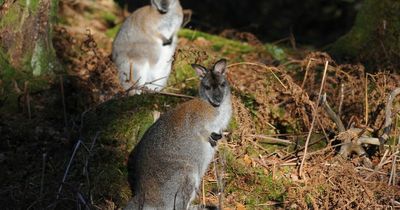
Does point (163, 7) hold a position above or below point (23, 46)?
above

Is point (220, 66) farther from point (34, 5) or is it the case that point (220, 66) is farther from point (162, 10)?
point (162, 10)

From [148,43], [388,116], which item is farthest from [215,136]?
[148,43]

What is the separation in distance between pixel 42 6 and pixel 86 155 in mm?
2628

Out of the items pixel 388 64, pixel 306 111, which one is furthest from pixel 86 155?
pixel 388 64

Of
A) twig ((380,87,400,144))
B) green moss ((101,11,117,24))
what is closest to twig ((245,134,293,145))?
twig ((380,87,400,144))

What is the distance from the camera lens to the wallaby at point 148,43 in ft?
31.4

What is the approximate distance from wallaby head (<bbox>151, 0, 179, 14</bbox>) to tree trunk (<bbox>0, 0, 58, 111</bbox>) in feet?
4.64

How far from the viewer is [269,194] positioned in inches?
259

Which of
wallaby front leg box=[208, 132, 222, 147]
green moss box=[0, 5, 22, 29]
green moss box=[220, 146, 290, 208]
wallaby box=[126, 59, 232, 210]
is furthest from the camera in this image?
green moss box=[0, 5, 22, 29]

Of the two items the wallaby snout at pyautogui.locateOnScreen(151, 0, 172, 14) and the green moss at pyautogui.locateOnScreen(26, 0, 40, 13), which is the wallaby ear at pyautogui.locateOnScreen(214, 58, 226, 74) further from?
the wallaby snout at pyautogui.locateOnScreen(151, 0, 172, 14)

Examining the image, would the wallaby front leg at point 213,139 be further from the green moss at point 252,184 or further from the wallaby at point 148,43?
the wallaby at point 148,43

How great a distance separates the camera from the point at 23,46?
866 centimetres

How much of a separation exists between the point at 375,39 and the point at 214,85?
11.8 ft

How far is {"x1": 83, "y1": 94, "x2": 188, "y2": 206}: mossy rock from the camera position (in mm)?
6578
